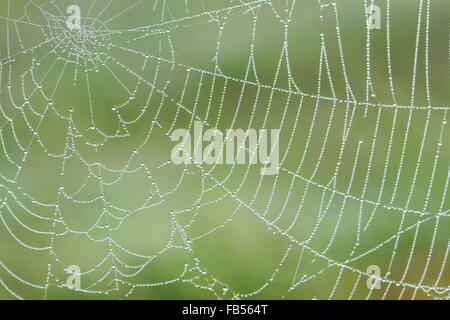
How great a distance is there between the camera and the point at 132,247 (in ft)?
14.0

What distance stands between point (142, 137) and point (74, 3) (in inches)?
42.3

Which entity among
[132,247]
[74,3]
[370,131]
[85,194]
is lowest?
[132,247]

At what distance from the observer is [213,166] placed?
167 inches

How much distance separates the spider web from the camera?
13.1ft

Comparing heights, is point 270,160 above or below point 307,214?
above

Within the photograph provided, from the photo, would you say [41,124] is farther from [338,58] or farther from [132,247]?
[338,58]

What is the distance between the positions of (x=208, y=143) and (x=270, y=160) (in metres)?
0.53

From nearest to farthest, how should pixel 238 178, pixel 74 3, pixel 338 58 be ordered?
pixel 74 3 < pixel 238 178 < pixel 338 58

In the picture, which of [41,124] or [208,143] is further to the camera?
[41,124]

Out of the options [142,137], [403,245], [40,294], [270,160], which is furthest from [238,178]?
[40,294]

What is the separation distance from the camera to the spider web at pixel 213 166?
398cm

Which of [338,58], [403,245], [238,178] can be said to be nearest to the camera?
[403,245]

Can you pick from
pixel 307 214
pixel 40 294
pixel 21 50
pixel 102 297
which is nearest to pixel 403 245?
pixel 307 214

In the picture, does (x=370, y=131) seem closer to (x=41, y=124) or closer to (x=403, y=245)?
(x=403, y=245)
